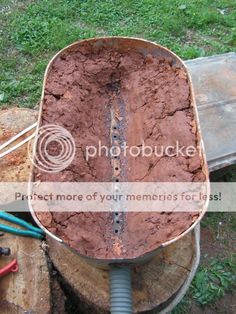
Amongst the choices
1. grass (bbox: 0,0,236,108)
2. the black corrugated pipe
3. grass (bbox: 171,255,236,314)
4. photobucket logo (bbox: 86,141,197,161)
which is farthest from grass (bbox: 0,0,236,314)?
the black corrugated pipe

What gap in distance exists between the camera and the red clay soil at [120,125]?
2.46m

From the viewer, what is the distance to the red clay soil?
2.46 metres

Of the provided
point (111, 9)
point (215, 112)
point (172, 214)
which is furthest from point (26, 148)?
point (111, 9)

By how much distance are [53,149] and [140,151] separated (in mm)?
617

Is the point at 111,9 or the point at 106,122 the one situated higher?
the point at 111,9

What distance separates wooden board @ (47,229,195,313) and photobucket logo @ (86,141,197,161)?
0.52m

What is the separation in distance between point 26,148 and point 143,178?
2.46 ft

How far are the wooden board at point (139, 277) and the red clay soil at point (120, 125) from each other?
15cm

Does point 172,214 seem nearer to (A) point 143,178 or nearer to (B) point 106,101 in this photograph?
(A) point 143,178

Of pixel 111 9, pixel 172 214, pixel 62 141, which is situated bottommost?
pixel 172 214

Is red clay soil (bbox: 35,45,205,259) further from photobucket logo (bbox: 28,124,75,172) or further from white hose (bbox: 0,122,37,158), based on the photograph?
white hose (bbox: 0,122,37,158)

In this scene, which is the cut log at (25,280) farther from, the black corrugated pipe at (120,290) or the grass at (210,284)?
the grass at (210,284)

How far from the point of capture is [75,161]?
Answer: 2773 mm

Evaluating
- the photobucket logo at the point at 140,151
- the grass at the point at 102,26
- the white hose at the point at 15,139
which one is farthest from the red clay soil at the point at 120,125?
the grass at the point at 102,26
